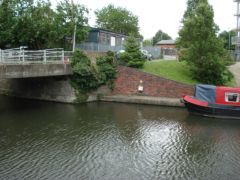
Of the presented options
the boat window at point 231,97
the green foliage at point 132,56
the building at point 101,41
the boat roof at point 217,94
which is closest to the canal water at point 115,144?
the boat roof at point 217,94

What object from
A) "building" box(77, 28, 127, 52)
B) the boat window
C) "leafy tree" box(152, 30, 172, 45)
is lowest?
the boat window

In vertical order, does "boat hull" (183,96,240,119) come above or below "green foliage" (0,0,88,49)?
below

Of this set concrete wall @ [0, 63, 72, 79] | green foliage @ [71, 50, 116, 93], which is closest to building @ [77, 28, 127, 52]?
green foliage @ [71, 50, 116, 93]

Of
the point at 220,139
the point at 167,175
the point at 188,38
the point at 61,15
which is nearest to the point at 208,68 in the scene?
the point at 188,38

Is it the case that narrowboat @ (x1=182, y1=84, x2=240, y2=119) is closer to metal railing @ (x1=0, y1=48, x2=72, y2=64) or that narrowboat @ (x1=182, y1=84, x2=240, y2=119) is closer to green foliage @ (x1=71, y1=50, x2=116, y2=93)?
green foliage @ (x1=71, y1=50, x2=116, y2=93)

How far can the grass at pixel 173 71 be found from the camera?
33.3 metres

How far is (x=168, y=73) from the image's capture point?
3456 cm

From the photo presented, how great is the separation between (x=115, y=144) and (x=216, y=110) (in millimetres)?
10673

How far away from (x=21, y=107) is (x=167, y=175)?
18.2 meters

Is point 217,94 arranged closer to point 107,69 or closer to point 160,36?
point 107,69

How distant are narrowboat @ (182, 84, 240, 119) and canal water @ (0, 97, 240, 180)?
91 centimetres

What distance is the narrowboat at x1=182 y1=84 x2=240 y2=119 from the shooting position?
25.7 m

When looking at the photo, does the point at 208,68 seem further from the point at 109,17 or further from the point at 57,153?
the point at 109,17

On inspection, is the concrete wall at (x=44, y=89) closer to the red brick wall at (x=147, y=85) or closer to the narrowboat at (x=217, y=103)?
the red brick wall at (x=147, y=85)
